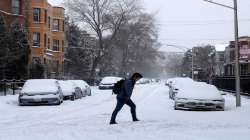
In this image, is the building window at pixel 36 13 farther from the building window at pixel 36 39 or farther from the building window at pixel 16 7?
the building window at pixel 16 7

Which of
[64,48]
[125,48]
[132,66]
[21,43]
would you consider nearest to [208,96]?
[21,43]

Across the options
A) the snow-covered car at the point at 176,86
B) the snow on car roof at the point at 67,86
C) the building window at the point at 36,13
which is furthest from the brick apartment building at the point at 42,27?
the snow-covered car at the point at 176,86

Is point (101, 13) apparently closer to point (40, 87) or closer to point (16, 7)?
point (16, 7)

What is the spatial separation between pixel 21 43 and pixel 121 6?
44.2 m

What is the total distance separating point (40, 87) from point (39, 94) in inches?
32.4

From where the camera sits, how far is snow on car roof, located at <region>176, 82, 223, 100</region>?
80.1ft

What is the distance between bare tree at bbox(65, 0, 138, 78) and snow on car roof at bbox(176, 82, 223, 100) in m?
57.3

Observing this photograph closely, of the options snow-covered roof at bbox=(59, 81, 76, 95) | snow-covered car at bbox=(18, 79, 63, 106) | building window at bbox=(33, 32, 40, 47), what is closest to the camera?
snow-covered car at bbox=(18, 79, 63, 106)

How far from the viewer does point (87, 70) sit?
82.6 meters

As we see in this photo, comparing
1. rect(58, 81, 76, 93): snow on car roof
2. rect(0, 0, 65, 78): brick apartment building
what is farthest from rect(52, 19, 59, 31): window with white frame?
rect(58, 81, 76, 93): snow on car roof

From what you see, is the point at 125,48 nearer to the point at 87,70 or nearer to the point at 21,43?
the point at 87,70

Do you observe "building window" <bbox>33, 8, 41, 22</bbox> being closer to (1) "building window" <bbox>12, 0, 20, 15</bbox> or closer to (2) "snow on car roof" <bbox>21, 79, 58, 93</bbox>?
(1) "building window" <bbox>12, 0, 20, 15</bbox>

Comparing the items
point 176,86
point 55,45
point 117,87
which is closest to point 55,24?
point 55,45

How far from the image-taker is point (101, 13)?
84812mm
